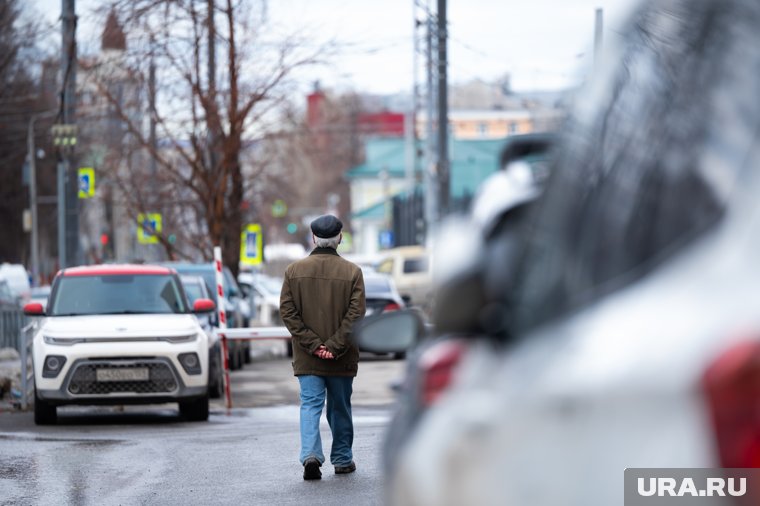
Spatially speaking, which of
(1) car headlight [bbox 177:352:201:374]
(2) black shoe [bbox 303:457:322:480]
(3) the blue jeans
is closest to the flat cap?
(3) the blue jeans

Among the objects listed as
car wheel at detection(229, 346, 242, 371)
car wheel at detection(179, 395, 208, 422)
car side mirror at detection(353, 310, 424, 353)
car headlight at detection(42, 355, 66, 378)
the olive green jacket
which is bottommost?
car wheel at detection(229, 346, 242, 371)

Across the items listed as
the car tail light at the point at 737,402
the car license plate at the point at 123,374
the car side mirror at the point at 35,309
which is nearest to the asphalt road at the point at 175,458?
the car license plate at the point at 123,374

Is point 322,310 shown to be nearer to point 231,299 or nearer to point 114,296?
point 114,296

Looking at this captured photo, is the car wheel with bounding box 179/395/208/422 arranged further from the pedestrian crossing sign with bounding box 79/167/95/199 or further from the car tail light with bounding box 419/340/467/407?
the pedestrian crossing sign with bounding box 79/167/95/199

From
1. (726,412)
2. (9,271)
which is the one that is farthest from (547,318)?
(9,271)

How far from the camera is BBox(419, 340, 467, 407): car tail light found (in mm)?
2799

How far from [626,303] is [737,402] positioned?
0.88 feet

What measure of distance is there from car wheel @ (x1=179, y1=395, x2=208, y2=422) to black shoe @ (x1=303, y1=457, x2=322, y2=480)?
225 inches

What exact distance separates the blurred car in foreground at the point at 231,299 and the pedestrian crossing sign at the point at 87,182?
12.3 feet

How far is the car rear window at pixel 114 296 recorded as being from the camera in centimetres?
1670

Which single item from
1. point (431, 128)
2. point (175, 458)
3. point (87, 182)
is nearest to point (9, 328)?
point (87, 182)

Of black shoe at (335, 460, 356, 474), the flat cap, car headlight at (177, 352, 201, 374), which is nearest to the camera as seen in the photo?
the flat cap

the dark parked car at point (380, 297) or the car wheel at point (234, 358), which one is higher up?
the dark parked car at point (380, 297)

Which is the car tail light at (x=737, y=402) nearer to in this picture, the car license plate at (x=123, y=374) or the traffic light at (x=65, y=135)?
the car license plate at (x=123, y=374)
